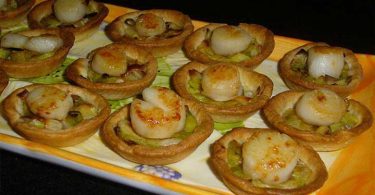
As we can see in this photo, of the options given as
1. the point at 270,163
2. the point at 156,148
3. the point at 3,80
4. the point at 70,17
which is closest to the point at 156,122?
the point at 156,148

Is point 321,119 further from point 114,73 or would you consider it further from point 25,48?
point 25,48

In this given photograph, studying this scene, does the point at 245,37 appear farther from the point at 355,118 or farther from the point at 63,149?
the point at 63,149

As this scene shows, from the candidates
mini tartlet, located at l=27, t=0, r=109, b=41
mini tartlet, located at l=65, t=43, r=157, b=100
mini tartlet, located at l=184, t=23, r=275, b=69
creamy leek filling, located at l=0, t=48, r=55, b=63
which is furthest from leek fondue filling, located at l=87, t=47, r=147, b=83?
mini tartlet, located at l=27, t=0, r=109, b=41

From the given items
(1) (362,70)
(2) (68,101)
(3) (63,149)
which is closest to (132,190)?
(3) (63,149)

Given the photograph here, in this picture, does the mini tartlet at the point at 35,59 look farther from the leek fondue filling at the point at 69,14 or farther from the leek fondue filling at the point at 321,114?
the leek fondue filling at the point at 321,114

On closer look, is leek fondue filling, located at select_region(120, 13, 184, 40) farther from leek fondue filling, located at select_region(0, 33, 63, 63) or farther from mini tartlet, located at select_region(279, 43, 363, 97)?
mini tartlet, located at select_region(279, 43, 363, 97)

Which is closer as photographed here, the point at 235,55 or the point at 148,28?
the point at 235,55
